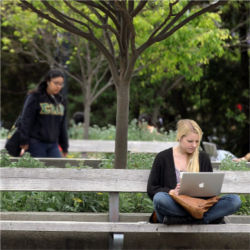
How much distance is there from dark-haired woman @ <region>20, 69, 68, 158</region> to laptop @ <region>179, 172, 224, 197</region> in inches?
117

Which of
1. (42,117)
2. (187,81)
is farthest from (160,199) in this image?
(187,81)

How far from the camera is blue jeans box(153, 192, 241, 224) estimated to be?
6.10 m

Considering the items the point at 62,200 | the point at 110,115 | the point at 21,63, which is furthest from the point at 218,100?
the point at 62,200

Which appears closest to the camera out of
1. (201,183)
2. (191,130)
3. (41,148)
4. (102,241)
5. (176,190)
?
(201,183)

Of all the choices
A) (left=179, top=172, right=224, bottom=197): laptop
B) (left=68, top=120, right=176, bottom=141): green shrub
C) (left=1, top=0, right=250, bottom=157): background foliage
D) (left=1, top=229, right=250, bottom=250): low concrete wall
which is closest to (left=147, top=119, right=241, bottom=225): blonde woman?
(left=179, top=172, right=224, bottom=197): laptop

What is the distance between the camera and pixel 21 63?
30.6m

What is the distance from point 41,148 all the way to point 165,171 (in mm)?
2665

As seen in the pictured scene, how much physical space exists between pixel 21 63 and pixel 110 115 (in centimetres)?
484

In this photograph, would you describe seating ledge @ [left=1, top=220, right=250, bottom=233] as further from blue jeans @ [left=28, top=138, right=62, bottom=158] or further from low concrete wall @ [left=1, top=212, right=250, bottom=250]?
blue jeans @ [left=28, top=138, right=62, bottom=158]

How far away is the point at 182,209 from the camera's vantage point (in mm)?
6137

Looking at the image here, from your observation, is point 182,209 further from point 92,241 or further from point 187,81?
point 187,81

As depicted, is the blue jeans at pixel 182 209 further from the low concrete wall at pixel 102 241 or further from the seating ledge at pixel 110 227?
the low concrete wall at pixel 102 241

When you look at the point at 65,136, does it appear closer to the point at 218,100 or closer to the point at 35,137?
the point at 35,137

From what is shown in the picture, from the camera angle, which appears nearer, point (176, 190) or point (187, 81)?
point (176, 190)
